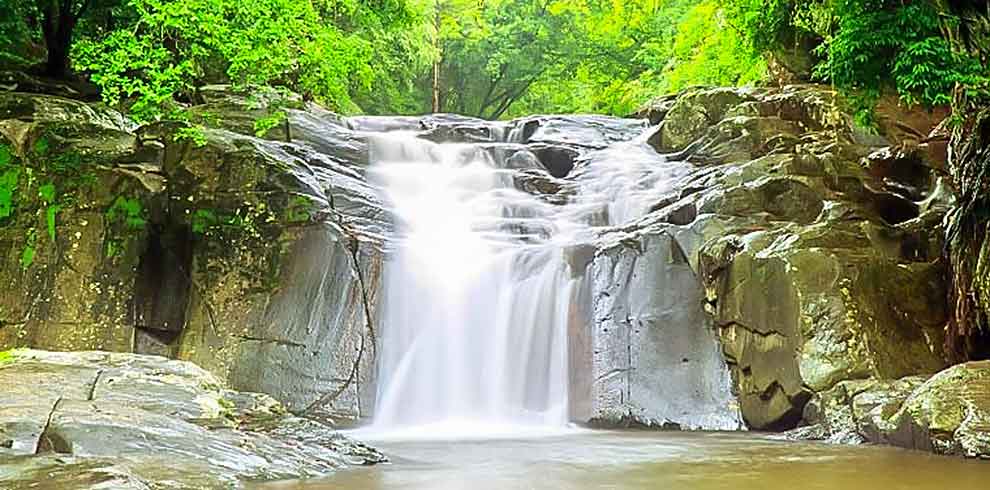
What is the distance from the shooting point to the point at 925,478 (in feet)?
14.8

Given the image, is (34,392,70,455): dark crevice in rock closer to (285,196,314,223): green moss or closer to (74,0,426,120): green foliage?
(74,0,426,120): green foliage

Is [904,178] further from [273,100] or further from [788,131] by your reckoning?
[273,100]

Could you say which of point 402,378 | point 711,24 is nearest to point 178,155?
point 402,378

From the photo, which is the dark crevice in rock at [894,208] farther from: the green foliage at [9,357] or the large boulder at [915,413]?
the green foliage at [9,357]

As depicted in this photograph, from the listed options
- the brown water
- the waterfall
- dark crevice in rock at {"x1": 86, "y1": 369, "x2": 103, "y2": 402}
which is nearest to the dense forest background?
the waterfall

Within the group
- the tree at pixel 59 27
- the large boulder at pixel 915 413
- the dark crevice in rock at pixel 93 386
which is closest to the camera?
the dark crevice in rock at pixel 93 386

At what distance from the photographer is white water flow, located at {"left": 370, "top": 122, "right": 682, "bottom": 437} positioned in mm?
9070

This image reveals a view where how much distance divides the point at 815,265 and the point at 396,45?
645 inches

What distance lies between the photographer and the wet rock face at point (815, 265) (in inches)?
307

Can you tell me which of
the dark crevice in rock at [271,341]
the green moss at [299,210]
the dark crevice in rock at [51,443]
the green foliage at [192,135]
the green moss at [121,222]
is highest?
the green foliage at [192,135]

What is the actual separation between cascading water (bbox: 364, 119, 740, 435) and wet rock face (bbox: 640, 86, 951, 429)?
1208mm

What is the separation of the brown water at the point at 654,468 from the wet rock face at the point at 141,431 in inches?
11.6

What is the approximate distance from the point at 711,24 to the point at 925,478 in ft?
43.9

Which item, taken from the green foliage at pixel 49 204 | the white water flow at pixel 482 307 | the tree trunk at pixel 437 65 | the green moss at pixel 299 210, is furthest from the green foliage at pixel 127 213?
the tree trunk at pixel 437 65
